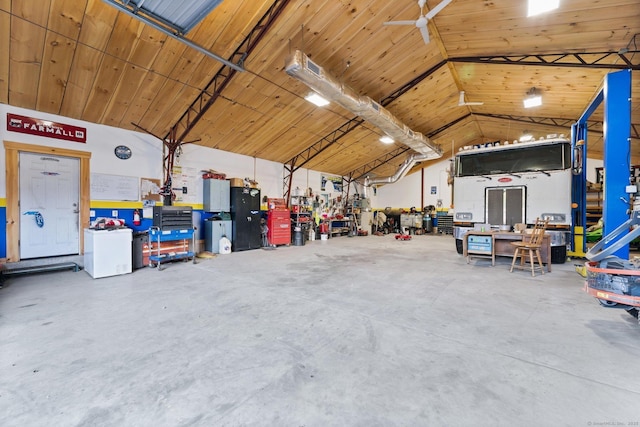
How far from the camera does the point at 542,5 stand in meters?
3.54

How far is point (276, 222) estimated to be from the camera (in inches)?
324

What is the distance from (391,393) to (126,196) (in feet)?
20.9

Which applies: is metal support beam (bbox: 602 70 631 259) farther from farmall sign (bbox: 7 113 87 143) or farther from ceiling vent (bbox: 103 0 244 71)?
farmall sign (bbox: 7 113 87 143)

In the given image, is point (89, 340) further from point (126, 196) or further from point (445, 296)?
point (126, 196)

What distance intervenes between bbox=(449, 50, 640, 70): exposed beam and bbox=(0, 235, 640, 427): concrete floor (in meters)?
3.81

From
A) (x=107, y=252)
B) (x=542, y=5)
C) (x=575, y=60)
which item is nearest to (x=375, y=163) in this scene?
(x=575, y=60)

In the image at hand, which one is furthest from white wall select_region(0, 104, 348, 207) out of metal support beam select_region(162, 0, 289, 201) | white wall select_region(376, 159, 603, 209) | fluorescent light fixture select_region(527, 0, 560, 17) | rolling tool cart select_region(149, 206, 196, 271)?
white wall select_region(376, 159, 603, 209)

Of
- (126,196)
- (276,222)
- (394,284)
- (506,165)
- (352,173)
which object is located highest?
(352,173)

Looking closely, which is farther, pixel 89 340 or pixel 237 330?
pixel 237 330

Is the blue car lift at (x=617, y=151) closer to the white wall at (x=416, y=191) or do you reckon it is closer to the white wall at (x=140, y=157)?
the white wall at (x=140, y=157)

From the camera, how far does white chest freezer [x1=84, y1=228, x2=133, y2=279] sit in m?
4.28

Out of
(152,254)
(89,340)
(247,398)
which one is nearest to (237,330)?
(247,398)

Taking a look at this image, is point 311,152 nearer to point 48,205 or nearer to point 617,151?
point 48,205

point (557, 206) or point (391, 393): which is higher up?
point (557, 206)
